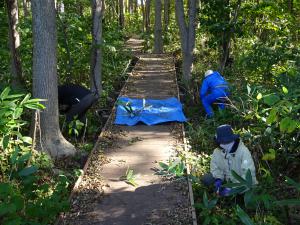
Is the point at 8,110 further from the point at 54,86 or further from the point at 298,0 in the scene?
the point at 298,0

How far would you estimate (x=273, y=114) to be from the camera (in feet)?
9.31

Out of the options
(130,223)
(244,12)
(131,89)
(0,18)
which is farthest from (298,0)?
(130,223)

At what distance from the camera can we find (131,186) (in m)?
6.71

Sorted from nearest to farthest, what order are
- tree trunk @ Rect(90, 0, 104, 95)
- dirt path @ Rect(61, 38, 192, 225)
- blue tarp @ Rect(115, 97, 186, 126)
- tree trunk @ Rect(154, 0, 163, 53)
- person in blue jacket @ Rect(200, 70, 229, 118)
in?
dirt path @ Rect(61, 38, 192, 225), person in blue jacket @ Rect(200, 70, 229, 118), blue tarp @ Rect(115, 97, 186, 126), tree trunk @ Rect(90, 0, 104, 95), tree trunk @ Rect(154, 0, 163, 53)

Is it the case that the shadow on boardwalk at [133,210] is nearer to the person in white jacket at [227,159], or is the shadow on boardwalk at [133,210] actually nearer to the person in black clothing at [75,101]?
the person in white jacket at [227,159]

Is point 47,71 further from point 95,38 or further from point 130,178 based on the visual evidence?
point 95,38

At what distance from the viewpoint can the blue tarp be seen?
10188 millimetres

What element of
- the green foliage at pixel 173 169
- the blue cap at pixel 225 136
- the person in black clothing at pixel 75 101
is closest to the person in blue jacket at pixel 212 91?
the person in black clothing at pixel 75 101

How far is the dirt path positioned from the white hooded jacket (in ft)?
2.10

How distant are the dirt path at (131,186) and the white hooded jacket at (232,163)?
0.64m

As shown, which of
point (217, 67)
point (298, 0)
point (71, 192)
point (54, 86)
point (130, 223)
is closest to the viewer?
point (130, 223)

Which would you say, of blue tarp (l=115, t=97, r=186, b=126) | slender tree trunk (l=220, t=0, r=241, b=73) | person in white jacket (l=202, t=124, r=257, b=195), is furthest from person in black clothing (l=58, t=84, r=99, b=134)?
slender tree trunk (l=220, t=0, r=241, b=73)

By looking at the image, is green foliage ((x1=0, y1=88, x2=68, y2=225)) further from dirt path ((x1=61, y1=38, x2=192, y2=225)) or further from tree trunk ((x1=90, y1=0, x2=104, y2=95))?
tree trunk ((x1=90, y1=0, x2=104, y2=95))

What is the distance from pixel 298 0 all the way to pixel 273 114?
1535 centimetres
